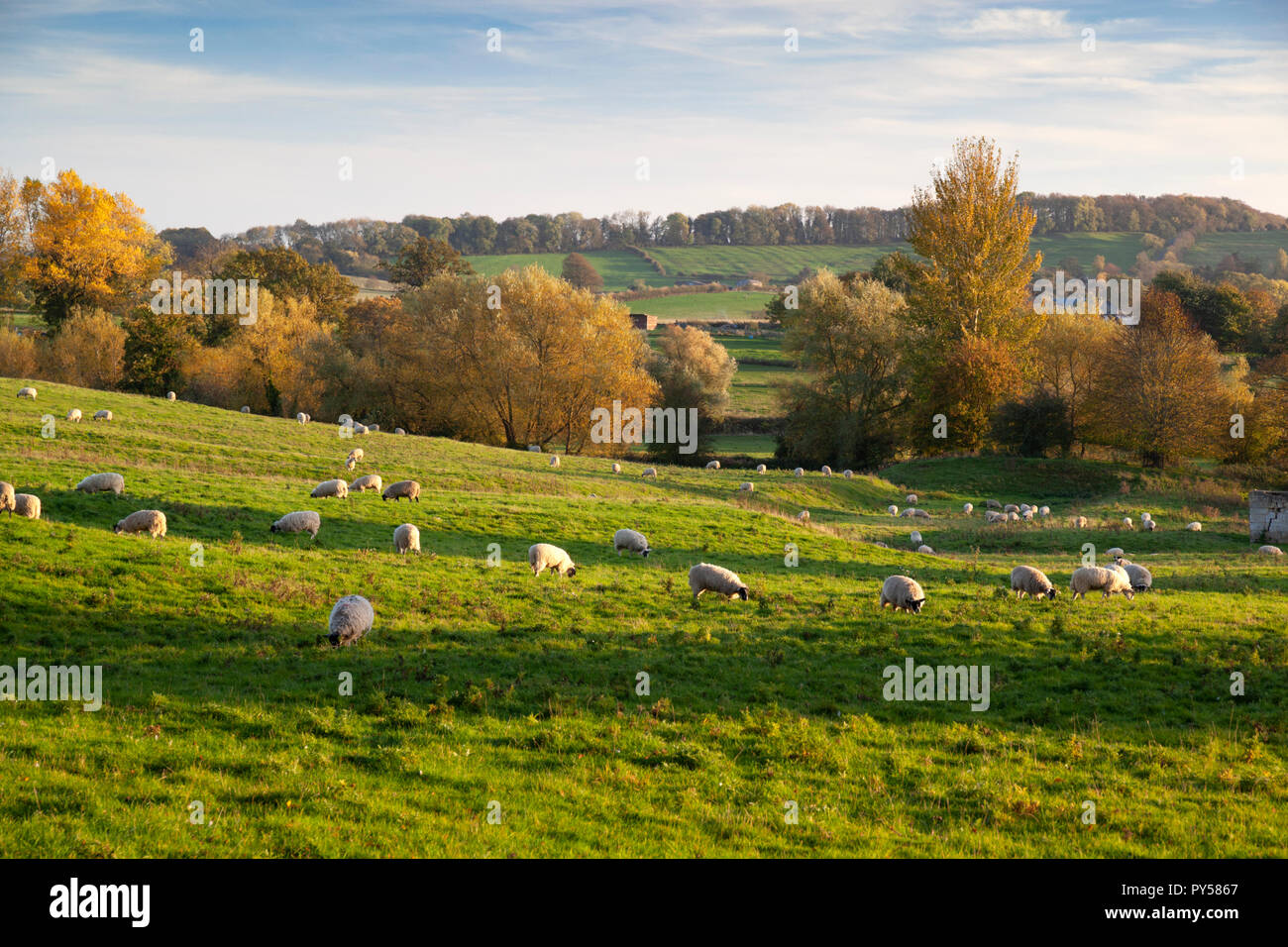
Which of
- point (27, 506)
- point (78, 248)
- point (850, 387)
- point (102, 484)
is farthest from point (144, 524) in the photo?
point (78, 248)

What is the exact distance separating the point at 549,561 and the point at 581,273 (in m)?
134

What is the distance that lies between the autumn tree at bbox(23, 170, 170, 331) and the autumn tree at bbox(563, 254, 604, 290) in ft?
253

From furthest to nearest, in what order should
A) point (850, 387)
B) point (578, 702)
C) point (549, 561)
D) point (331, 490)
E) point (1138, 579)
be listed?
point (850, 387) → point (331, 490) → point (1138, 579) → point (549, 561) → point (578, 702)

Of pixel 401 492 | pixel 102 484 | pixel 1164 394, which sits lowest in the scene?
pixel 401 492

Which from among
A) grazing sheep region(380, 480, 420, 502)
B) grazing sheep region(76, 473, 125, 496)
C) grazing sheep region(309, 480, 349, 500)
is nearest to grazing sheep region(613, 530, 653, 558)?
grazing sheep region(380, 480, 420, 502)

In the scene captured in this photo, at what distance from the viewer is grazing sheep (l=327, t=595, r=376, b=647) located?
51.0 ft

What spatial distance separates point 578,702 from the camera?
13.8 metres

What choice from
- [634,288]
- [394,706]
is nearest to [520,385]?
[394,706]

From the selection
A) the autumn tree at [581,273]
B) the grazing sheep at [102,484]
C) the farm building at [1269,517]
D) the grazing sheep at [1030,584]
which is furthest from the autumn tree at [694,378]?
the autumn tree at [581,273]

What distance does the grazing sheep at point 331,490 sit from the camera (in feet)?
91.8

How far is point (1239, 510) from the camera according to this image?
49.4 m

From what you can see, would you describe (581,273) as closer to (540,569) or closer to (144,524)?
(540,569)

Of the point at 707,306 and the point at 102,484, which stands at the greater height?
the point at 707,306

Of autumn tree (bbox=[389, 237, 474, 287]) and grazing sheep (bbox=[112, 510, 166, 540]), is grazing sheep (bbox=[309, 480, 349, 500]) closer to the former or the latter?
grazing sheep (bbox=[112, 510, 166, 540])
